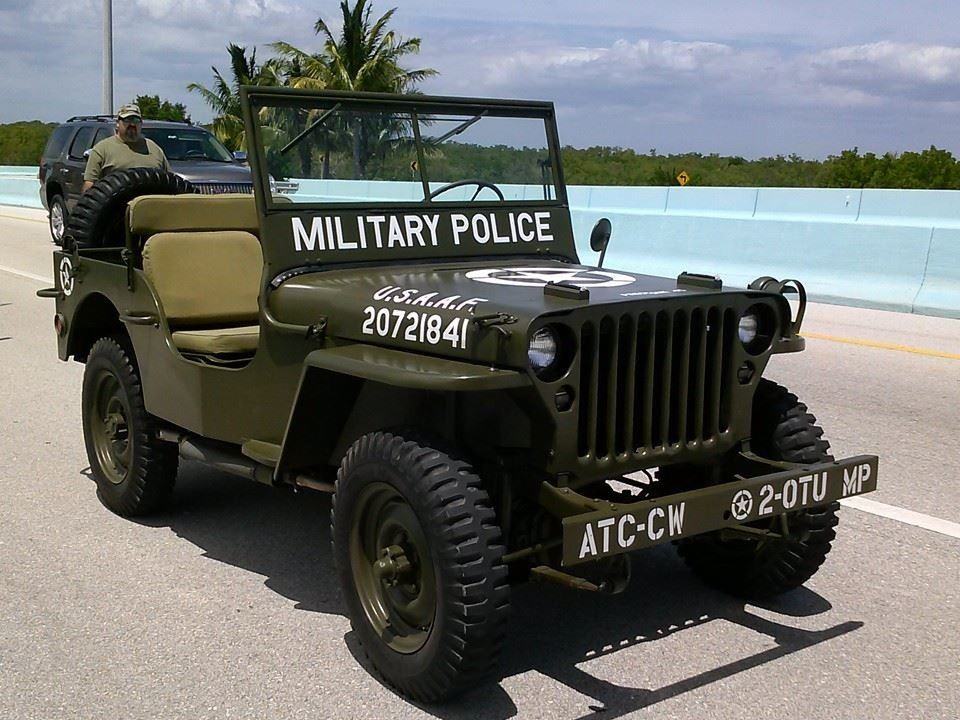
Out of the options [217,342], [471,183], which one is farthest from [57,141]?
[471,183]

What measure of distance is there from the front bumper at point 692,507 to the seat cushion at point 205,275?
8.16 ft

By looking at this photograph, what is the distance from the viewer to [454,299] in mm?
3801

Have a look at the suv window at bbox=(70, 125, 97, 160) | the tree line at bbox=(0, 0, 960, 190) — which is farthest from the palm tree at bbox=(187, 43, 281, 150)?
the suv window at bbox=(70, 125, 97, 160)

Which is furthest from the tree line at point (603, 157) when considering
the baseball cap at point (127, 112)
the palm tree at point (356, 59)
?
the baseball cap at point (127, 112)

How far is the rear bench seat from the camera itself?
5.37m

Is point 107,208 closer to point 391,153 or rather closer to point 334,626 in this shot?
point 391,153

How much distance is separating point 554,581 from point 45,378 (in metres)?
6.19

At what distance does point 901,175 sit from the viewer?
3934 cm

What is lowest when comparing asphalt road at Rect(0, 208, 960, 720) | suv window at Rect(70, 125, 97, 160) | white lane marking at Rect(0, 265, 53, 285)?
white lane marking at Rect(0, 265, 53, 285)

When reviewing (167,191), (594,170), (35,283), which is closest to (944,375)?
(167,191)

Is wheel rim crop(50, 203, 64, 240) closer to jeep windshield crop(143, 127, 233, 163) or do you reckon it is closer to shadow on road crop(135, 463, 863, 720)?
jeep windshield crop(143, 127, 233, 163)

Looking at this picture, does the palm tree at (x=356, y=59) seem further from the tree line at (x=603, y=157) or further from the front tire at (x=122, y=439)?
the front tire at (x=122, y=439)

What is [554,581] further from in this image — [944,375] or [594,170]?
[594,170]

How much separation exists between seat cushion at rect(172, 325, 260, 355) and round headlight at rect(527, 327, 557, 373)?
1.65 meters
